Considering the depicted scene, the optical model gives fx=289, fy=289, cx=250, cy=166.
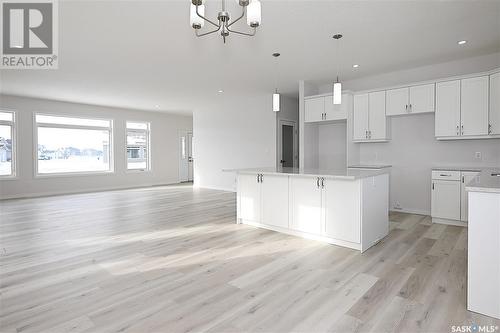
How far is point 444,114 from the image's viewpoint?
4.69 metres

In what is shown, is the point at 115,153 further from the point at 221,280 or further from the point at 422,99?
the point at 422,99

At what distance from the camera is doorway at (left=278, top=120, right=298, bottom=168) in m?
7.68

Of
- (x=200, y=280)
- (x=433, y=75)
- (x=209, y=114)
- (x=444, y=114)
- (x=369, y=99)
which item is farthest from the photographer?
(x=209, y=114)

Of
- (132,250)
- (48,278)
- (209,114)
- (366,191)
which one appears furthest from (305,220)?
(209,114)

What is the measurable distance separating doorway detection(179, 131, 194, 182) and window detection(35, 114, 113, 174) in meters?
2.66

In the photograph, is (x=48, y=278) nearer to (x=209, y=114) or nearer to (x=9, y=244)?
(x=9, y=244)

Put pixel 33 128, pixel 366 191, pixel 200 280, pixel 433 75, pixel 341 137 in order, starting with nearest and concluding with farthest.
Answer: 1. pixel 200 280
2. pixel 366 191
3. pixel 433 75
4. pixel 341 137
5. pixel 33 128

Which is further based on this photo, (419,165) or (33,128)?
(33,128)

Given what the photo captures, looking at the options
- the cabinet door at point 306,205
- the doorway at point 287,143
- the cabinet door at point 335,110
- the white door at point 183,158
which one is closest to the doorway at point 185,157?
the white door at point 183,158

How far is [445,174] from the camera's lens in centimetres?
455

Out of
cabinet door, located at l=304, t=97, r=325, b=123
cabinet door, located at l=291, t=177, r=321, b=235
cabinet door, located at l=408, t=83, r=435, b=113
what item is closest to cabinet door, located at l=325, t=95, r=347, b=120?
cabinet door, located at l=304, t=97, r=325, b=123

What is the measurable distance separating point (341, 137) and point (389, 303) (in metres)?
4.53

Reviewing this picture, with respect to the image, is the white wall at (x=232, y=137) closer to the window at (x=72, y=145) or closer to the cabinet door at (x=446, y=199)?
the window at (x=72, y=145)

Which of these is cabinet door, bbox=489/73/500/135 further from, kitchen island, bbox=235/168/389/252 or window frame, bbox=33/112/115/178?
window frame, bbox=33/112/115/178
